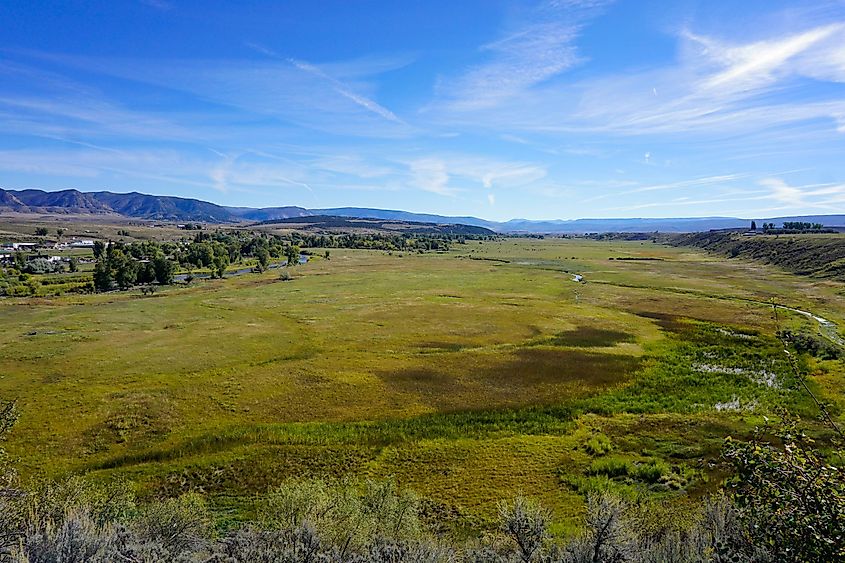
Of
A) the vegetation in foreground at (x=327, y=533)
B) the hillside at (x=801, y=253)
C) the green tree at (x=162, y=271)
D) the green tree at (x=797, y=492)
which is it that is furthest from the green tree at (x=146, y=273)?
the hillside at (x=801, y=253)

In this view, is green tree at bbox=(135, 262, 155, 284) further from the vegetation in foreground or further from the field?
the vegetation in foreground

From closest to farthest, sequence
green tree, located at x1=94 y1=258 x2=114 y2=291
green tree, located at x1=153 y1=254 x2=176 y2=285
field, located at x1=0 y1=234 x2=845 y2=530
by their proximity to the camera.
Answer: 1. field, located at x1=0 y1=234 x2=845 y2=530
2. green tree, located at x1=94 y1=258 x2=114 y2=291
3. green tree, located at x1=153 y1=254 x2=176 y2=285

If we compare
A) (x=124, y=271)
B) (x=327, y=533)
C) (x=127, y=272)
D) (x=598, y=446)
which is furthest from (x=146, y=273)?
(x=327, y=533)

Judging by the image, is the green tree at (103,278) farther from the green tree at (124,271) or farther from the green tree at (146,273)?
the green tree at (146,273)

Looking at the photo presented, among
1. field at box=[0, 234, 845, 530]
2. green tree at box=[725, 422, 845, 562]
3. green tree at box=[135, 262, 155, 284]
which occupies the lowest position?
field at box=[0, 234, 845, 530]

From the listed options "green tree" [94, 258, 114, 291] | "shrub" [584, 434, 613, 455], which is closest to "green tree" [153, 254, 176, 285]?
"green tree" [94, 258, 114, 291]

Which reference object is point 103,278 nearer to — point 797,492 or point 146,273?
point 146,273

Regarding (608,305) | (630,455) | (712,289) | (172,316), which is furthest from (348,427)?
(712,289)

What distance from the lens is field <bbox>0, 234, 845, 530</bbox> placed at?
30906mm

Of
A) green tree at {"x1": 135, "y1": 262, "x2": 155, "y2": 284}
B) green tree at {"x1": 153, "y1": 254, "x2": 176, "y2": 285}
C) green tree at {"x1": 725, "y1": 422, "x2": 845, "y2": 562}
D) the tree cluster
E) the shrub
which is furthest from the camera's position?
green tree at {"x1": 135, "y1": 262, "x2": 155, "y2": 284}

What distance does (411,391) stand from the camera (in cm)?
4516

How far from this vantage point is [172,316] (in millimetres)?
76750

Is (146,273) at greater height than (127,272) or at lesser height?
lesser

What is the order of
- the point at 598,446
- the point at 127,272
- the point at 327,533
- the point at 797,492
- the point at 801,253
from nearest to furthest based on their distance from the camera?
1. the point at 797,492
2. the point at 327,533
3. the point at 598,446
4. the point at 127,272
5. the point at 801,253
